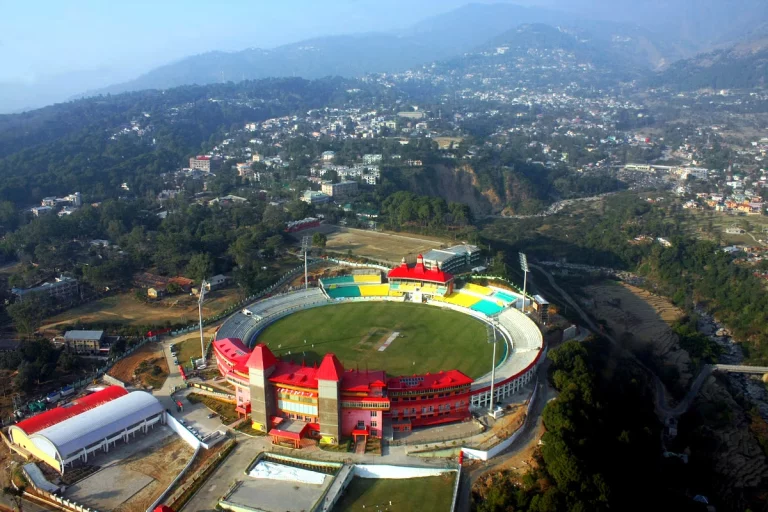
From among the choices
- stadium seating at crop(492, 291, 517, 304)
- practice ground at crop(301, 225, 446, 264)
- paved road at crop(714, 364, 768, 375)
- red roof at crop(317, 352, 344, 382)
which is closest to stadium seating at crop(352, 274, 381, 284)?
practice ground at crop(301, 225, 446, 264)

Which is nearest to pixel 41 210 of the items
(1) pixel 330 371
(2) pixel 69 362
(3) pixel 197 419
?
(2) pixel 69 362

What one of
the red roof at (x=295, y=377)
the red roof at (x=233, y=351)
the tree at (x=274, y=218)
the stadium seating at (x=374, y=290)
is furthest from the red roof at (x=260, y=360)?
the tree at (x=274, y=218)

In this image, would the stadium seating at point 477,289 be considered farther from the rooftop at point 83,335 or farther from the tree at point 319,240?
the rooftop at point 83,335

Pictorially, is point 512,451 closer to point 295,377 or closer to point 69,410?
point 295,377

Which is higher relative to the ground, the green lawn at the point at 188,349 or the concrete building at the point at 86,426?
the concrete building at the point at 86,426

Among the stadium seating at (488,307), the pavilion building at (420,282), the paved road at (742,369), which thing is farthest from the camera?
the pavilion building at (420,282)

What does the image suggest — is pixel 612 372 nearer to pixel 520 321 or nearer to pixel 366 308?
pixel 520 321
